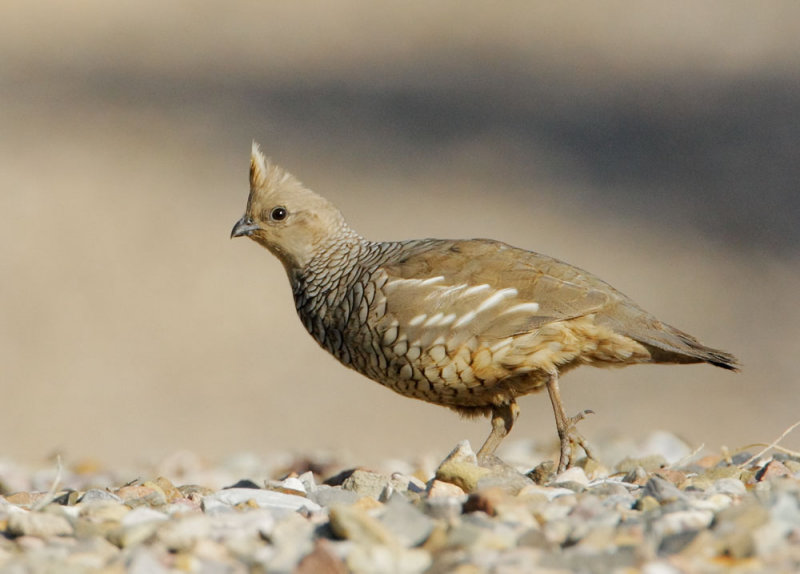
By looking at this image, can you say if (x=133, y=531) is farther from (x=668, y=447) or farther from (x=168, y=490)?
(x=668, y=447)

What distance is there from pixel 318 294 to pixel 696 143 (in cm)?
1142

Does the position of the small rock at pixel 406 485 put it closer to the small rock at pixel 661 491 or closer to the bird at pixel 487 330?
the bird at pixel 487 330

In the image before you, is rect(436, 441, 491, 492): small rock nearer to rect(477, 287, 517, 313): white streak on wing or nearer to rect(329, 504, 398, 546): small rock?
rect(329, 504, 398, 546): small rock

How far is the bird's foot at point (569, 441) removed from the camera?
6234 millimetres

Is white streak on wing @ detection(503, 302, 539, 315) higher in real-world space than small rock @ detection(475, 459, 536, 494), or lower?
higher

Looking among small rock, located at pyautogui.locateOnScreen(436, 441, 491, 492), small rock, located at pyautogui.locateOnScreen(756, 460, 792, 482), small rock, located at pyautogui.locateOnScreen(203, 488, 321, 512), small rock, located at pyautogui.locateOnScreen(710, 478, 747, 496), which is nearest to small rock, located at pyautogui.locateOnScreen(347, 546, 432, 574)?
small rock, located at pyautogui.locateOnScreen(203, 488, 321, 512)

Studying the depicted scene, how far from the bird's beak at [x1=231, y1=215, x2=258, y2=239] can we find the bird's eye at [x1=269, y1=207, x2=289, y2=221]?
0.41 ft

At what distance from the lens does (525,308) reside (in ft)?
21.4

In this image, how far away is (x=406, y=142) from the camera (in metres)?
17.9

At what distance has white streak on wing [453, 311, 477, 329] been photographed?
6535 millimetres

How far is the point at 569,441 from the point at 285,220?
95.5 inches

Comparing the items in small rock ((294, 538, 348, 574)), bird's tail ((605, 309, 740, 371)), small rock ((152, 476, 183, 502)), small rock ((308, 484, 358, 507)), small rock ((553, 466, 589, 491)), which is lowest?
small rock ((152, 476, 183, 502))

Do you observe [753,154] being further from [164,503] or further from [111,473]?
[164,503]

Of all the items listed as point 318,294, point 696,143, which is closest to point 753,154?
point 696,143
